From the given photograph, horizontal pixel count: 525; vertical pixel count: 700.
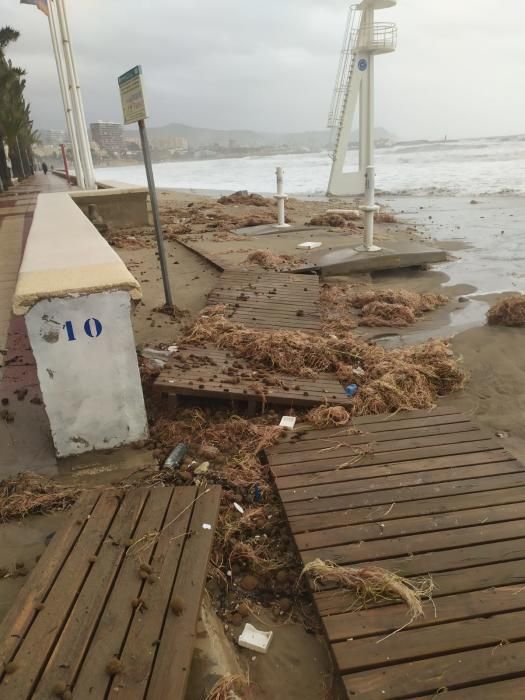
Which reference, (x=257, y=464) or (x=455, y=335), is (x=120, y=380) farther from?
(x=455, y=335)

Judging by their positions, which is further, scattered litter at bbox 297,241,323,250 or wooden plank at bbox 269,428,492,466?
scattered litter at bbox 297,241,323,250

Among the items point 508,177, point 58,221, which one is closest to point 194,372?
point 58,221

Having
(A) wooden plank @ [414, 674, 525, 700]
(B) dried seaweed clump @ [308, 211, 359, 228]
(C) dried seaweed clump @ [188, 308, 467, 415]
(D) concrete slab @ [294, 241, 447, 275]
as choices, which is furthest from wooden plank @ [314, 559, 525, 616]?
(B) dried seaweed clump @ [308, 211, 359, 228]

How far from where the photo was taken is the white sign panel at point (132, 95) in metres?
5.12

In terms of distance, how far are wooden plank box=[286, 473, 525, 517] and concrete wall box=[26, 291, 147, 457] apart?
1.30 m

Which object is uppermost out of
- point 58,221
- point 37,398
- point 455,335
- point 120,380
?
point 58,221

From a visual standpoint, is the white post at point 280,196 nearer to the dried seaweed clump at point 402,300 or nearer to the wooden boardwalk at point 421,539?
the dried seaweed clump at point 402,300

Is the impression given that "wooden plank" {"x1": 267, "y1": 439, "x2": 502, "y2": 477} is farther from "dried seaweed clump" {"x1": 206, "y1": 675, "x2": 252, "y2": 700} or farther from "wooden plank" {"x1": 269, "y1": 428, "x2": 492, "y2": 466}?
"dried seaweed clump" {"x1": 206, "y1": 675, "x2": 252, "y2": 700}

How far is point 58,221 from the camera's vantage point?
615 centimetres

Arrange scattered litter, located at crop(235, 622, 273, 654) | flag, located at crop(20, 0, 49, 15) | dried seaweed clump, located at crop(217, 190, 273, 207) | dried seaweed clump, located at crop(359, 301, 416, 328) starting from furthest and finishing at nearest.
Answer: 1. dried seaweed clump, located at crop(217, 190, 273, 207)
2. flag, located at crop(20, 0, 49, 15)
3. dried seaweed clump, located at crop(359, 301, 416, 328)
4. scattered litter, located at crop(235, 622, 273, 654)

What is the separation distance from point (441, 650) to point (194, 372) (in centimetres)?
281

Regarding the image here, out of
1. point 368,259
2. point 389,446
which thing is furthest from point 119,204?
point 389,446

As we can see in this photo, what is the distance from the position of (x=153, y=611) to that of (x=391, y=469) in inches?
69.5

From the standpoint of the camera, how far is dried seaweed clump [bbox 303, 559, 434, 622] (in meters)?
2.28
